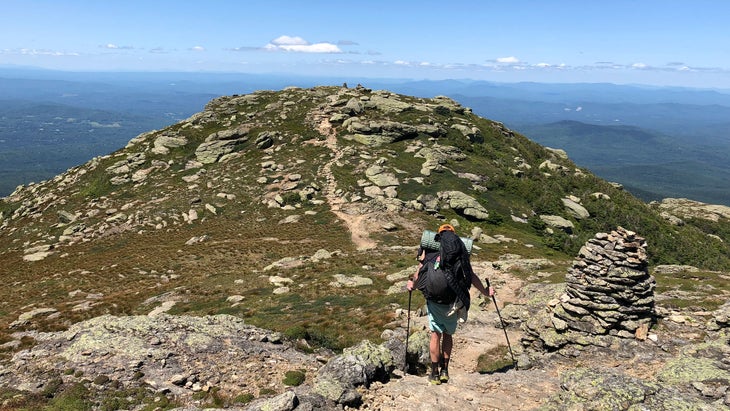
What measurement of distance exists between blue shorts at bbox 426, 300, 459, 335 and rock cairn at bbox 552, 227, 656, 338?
731 cm

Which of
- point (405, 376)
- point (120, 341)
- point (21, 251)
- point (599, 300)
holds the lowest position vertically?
point (21, 251)

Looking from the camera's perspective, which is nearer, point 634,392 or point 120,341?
point 634,392

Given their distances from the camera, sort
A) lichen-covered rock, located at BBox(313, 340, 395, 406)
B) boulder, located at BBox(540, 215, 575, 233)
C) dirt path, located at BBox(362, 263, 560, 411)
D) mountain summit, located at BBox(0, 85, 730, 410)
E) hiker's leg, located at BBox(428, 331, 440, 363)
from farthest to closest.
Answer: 1. boulder, located at BBox(540, 215, 575, 233)
2. mountain summit, located at BBox(0, 85, 730, 410)
3. hiker's leg, located at BBox(428, 331, 440, 363)
4. lichen-covered rock, located at BBox(313, 340, 395, 406)
5. dirt path, located at BBox(362, 263, 560, 411)

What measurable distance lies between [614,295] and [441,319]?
9.04 metres

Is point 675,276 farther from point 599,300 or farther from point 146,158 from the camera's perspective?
point 146,158

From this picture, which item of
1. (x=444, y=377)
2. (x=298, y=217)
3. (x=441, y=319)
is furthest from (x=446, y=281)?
(x=298, y=217)

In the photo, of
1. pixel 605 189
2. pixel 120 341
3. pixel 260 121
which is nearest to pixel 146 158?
pixel 260 121

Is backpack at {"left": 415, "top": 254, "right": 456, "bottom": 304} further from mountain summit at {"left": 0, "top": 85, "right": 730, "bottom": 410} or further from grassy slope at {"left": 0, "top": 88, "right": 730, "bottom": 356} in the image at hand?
grassy slope at {"left": 0, "top": 88, "right": 730, "bottom": 356}

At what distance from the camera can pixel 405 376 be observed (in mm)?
13977

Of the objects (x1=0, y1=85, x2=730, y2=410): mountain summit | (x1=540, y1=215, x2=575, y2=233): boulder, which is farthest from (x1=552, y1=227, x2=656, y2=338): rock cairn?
(x1=540, y1=215, x2=575, y2=233): boulder

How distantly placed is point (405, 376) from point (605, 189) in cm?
7084

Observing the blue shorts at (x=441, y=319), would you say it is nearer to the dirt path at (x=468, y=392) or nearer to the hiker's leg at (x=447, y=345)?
the hiker's leg at (x=447, y=345)

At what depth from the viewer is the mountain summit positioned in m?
28.8

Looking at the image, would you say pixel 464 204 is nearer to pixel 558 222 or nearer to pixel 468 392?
pixel 558 222
